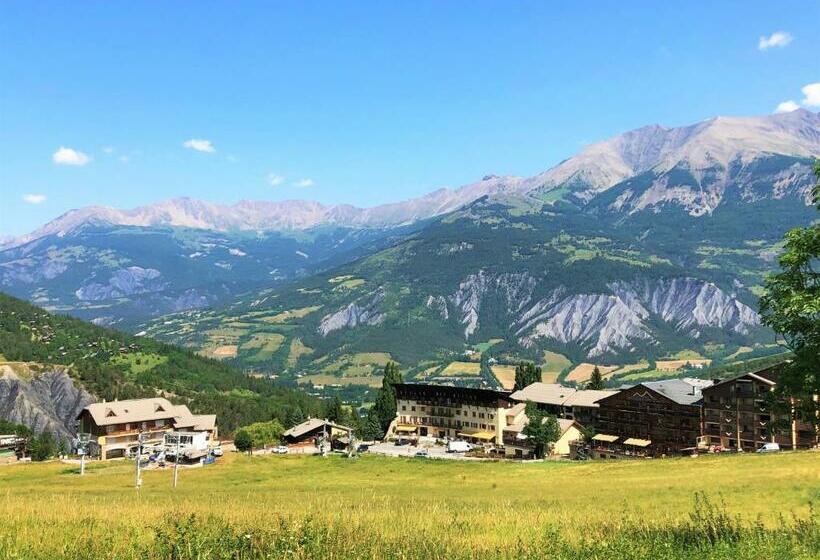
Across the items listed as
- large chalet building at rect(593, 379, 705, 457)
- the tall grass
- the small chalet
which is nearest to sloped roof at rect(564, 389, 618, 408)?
large chalet building at rect(593, 379, 705, 457)

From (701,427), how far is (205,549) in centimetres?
13052

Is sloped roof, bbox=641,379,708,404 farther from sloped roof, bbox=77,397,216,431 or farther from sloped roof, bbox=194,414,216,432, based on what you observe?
sloped roof, bbox=77,397,216,431

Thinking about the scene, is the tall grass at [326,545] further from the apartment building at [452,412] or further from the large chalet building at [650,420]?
the apartment building at [452,412]

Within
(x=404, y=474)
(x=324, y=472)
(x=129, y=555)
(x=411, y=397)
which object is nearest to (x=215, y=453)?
(x=324, y=472)

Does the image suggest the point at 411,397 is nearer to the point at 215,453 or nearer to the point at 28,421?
the point at 215,453

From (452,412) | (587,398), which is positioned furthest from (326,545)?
(452,412)

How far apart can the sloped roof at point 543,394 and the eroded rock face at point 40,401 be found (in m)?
127

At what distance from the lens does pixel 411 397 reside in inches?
6363

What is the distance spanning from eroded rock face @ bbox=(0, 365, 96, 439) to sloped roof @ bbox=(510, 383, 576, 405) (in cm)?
12715

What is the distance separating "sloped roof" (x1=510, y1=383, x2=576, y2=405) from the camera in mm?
149550

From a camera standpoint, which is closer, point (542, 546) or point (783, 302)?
point (542, 546)

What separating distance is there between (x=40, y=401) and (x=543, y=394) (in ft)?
490

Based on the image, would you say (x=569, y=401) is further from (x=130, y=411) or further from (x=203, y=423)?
(x=130, y=411)

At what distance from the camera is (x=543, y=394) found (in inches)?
6083
